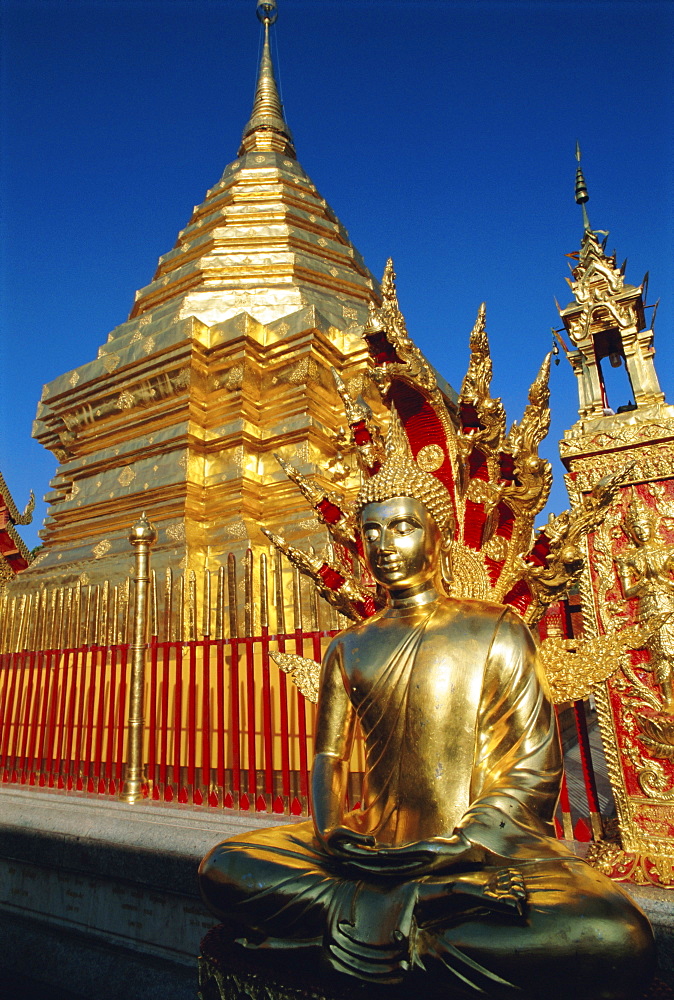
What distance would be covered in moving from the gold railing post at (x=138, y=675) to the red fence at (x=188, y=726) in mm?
139

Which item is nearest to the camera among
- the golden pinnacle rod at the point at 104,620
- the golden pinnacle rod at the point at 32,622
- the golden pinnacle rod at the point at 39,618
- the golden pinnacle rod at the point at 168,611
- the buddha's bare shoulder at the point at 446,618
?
the buddha's bare shoulder at the point at 446,618

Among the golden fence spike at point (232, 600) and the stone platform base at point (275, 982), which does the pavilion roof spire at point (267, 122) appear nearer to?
the golden fence spike at point (232, 600)

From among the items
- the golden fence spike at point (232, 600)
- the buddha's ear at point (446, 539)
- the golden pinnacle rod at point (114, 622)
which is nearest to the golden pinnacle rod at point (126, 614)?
the golden pinnacle rod at point (114, 622)

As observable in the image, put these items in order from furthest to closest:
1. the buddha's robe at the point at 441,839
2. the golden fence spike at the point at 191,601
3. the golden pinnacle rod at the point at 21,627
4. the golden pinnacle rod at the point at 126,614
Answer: the golden pinnacle rod at the point at 21,627 → the golden fence spike at the point at 191,601 → the golden pinnacle rod at the point at 126,614 → the buddha's robe at the point at 441,839

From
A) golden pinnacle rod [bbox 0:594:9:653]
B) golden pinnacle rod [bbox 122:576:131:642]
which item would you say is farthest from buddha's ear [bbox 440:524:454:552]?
golden pinnacle rod [bbox 0:594:9:653]

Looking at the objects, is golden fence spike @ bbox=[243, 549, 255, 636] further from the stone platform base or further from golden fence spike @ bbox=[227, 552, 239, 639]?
the stone platform base

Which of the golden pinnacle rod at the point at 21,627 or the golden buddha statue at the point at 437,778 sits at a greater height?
the golden pinnacle rod at the point at 21,627

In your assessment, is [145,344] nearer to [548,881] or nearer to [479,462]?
[479,462]

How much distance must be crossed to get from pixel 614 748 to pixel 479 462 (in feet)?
5.72

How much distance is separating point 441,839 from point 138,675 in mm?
3253

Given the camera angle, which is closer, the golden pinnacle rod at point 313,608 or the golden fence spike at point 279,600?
the golden fence spike at point 279,600

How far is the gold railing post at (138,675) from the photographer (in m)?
4.37

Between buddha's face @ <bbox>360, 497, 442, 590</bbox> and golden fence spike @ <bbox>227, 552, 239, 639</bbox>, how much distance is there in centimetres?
205

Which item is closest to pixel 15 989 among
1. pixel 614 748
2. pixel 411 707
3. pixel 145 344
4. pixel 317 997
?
pixel 317 997
